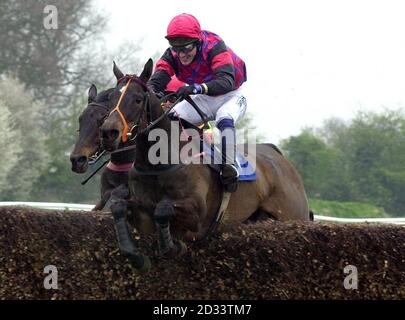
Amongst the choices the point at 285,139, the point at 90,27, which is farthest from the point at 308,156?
the point at 90,27

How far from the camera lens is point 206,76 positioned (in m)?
6.19

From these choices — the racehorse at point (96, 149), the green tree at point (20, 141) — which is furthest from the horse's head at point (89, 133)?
the green tree at point (20, 141)

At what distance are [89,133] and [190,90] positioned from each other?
1.31 m

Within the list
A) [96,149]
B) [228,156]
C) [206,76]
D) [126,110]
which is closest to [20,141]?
[96,149]

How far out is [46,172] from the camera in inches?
1118

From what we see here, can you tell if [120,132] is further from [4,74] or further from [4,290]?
[4,74]

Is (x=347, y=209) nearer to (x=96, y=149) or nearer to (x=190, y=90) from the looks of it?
(x=96, y=149)

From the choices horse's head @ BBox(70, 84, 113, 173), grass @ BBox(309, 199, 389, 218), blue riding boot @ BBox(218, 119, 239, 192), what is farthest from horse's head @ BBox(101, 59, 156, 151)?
grass @ BBox(309, 199, 389, 218)

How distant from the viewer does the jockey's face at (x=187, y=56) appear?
19.6ft

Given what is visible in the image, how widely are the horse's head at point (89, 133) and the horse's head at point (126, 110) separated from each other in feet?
3.37

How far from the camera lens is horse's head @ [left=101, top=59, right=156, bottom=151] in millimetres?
4996

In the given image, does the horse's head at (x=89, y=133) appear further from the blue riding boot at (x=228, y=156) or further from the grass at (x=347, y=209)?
the grass at (x=347, y=209)

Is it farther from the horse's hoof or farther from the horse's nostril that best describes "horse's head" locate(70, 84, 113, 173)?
the horse's nostril
